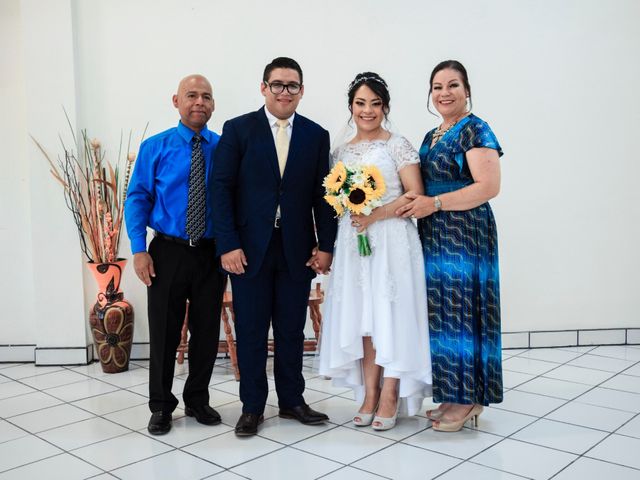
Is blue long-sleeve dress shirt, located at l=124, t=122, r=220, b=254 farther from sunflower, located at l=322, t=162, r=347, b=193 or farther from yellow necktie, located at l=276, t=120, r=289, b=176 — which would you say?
sunflower, located at l=322, t=162, r=347, b=193

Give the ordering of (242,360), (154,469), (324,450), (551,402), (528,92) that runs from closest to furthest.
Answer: (154,469)
(324,450)
(242,360)
(551,402)
(528,92)

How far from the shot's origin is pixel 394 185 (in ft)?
10.2

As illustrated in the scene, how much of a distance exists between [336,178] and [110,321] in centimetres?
211

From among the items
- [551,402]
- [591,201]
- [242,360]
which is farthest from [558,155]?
[242,360]

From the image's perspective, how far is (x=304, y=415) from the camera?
3270 mm

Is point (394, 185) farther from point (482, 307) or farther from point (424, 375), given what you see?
point (424, 375)

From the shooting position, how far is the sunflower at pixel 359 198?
2934 mm

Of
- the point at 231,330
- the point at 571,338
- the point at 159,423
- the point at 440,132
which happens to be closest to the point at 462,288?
the point at 440,132

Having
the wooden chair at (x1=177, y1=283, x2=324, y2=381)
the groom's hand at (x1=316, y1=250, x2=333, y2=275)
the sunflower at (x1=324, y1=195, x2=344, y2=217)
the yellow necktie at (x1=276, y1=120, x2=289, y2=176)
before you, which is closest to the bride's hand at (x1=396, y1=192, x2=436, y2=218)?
the sunflower at (x1=324, y1=195, x2=344, y2=217)

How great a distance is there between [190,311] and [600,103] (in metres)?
3.26

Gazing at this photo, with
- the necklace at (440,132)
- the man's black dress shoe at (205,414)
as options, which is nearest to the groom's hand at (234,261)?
the man's black dress shoe at (205,414)

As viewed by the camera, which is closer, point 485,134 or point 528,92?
point 485,134

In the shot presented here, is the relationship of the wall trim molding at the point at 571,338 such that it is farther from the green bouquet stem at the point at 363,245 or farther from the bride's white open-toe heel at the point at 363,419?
the green bouquet stem at the point at 363,245

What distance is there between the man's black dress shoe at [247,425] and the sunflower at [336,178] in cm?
113
